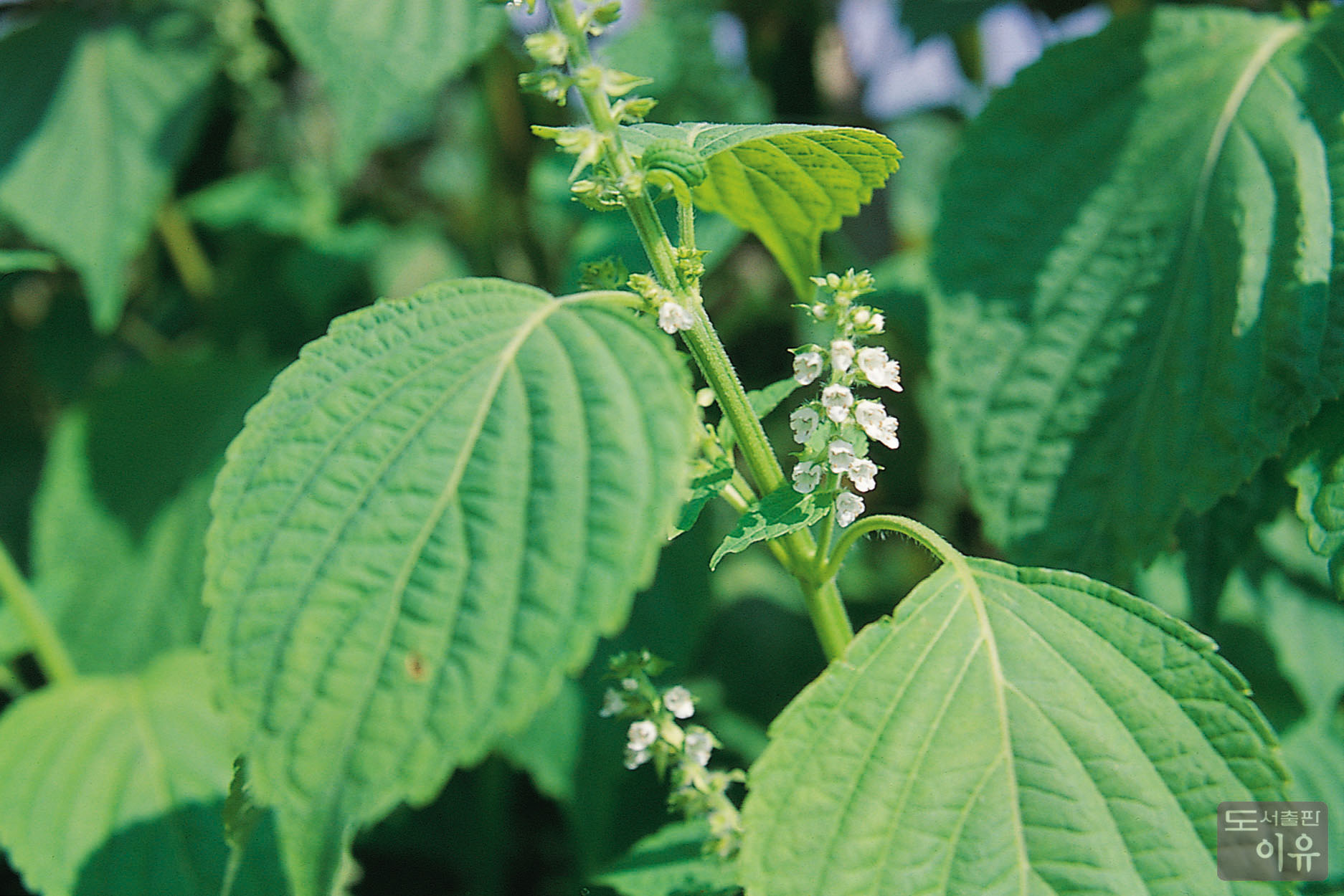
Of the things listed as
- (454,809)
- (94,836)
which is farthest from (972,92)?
(94,836)

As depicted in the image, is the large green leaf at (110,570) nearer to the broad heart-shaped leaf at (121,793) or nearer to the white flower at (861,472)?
the broad heart-shaped leaf at (121,793)

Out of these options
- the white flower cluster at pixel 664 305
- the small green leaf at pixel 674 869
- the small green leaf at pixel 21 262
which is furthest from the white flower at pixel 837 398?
the small green leaf at pixel 21 262

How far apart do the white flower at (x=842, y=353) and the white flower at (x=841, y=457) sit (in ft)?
0.17

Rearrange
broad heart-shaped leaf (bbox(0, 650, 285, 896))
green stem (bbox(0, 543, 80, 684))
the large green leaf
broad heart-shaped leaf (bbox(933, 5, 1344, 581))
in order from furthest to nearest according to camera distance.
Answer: the large green leaf, green stem (bbox(0, 543, 80, 684)), broad heart-shaped leaf (bbox(0, 650, 285, 896)), broad heart-shaped leaf (bbox(933, 5, 1344, 581))

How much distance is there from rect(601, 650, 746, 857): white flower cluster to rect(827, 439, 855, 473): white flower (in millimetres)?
228

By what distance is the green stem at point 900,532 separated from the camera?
0.71m

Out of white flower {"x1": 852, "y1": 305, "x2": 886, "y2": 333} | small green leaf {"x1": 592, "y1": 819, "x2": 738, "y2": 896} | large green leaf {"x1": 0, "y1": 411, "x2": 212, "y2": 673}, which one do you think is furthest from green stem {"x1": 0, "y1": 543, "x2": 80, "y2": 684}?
white flower {"x1": 852, "y1": 305, "x2": 886, "y2": 333}

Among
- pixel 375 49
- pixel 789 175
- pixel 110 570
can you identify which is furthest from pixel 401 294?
pixel 789 175

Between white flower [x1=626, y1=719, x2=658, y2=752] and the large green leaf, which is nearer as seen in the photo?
white flower [x1=626, y1=719, x2=658, y2=752]

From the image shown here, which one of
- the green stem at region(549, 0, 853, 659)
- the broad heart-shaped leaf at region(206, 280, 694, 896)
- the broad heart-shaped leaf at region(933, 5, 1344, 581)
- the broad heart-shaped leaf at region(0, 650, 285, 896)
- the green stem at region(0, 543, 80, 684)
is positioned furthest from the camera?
the green stem at region(0, 543, 80, 684)

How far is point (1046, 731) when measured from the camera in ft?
2.21

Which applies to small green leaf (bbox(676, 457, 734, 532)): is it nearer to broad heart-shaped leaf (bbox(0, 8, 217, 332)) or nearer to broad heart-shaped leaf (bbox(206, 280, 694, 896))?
broad heart-shaped leaf (bbox(206, 280, 694, 896))

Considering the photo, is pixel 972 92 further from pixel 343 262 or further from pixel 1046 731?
pixel 1046 731

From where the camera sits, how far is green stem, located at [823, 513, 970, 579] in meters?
0.71
